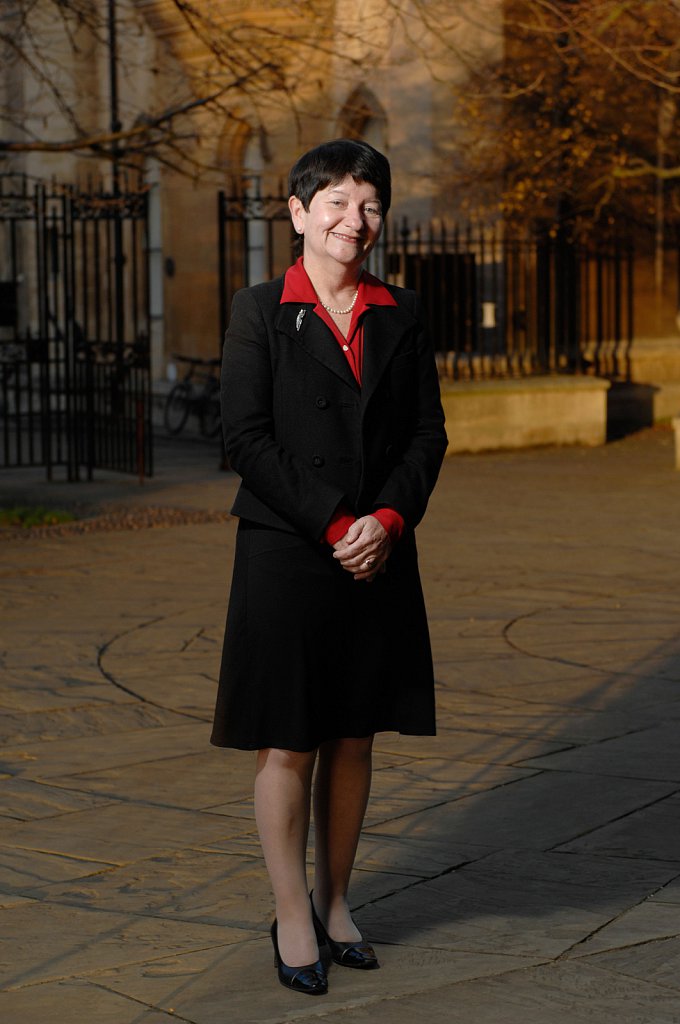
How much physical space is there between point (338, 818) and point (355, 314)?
1210mm

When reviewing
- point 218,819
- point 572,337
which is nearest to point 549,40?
point 572,337

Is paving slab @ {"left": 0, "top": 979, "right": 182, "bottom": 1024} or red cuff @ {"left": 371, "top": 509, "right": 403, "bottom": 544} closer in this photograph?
paving slab @ {"left": 0, "top": 979, "right": 182, "bottom": 1024}

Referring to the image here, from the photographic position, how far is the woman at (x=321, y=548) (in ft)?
12.8

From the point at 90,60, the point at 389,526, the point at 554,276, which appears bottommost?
the point at 389,526

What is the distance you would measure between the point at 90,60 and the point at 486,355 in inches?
476

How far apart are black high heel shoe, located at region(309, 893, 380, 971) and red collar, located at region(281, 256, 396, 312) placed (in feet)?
4.68

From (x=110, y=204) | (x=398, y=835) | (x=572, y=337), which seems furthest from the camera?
(x=572, y=337)

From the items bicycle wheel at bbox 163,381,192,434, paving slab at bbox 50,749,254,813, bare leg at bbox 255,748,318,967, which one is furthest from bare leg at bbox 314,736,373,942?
bicycle wheel at bbox 163,381,192,434

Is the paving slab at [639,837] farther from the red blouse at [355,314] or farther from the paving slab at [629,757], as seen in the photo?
the red blouse at [355,314]

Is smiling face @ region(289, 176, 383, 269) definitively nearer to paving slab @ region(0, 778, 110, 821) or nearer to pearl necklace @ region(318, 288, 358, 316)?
pearl necklace @ region(318, 288, 358, 316)

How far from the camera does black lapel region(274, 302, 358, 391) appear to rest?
13.0ft

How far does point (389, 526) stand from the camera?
390cm

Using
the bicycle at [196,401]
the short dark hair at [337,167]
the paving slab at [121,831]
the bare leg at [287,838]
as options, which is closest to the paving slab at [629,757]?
the paving slab at [121,831]

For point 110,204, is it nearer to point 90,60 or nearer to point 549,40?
point 549,40
